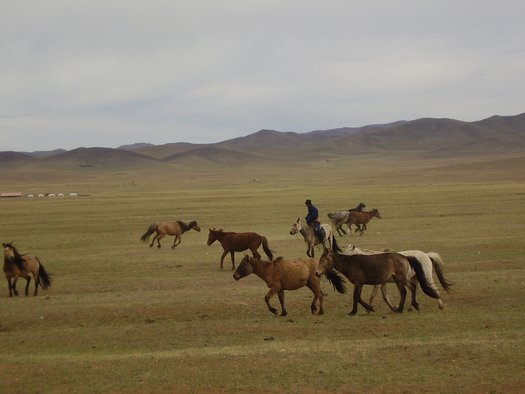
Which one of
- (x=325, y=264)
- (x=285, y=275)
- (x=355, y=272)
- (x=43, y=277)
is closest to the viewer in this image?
(x=355, y=272)

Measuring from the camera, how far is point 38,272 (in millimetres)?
14891

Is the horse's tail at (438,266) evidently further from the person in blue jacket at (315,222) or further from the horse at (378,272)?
the person in blue jacket at (315,222)

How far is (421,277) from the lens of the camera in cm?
1144

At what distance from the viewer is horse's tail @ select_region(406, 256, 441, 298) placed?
1134cm

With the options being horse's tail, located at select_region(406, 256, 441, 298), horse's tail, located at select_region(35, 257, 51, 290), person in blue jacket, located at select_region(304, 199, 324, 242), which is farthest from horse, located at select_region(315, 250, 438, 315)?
person in blue jacket, located at select_region(304, 199, 324, 242)

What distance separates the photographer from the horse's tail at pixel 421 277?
11336mm

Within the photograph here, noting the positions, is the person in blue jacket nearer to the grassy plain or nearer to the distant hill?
the grassy plain

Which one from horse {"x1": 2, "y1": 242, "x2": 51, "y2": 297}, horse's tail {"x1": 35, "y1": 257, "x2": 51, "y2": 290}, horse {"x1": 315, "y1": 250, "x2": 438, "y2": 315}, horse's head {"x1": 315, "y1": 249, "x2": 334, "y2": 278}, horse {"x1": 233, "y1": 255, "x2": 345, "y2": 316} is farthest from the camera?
horse's tail {"x1": 35, "y1": 257, "x2": 51, "y2": 290}

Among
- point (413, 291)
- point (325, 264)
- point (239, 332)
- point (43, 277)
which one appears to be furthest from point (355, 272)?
point (43, 277)

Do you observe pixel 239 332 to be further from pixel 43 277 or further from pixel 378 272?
pixel 43 277

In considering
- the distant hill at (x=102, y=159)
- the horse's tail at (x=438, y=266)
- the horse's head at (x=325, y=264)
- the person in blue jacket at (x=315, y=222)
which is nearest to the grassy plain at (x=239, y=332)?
Result: the horse's tail at (x=438, y=266)

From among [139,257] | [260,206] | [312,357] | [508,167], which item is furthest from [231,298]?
[508,167]

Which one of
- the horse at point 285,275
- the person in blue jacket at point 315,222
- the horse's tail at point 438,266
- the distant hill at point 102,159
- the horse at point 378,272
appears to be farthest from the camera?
the distant hill at point 102,159

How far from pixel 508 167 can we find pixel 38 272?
83347mm
